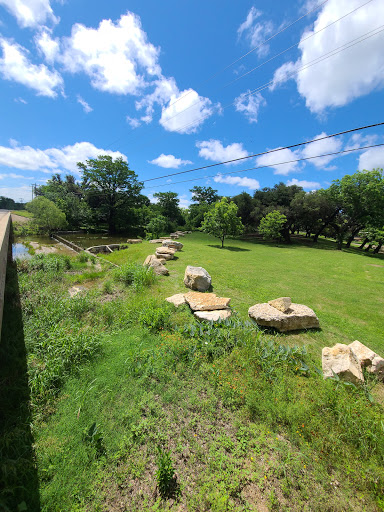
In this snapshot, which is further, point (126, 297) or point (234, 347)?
point (126, 297)

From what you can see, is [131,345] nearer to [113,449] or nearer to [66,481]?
[113,449]

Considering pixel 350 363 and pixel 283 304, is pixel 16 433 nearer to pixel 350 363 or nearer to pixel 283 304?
pixel 350 363

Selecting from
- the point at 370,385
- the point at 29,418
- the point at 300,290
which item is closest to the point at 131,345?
the point at 29,418

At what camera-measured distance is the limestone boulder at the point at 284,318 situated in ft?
14.0

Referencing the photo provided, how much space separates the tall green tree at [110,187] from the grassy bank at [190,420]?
25833 millimetres

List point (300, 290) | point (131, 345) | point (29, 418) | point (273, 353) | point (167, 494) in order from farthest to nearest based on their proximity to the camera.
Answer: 1. point (300, 290)
2. point (131, 345)
3. point (273, 353)
4. point (29, 418)
5. point (167, 494)

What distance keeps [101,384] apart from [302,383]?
10.0 ft

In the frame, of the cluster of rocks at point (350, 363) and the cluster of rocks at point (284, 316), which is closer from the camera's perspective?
the cluster of rocks at point (350, 363)

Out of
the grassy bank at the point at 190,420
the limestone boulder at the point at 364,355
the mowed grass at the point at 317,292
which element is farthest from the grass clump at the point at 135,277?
the limestone boulder at the point at 364,355

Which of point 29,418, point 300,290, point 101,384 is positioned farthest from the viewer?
point 300,290

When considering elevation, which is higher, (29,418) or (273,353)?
(273,353)

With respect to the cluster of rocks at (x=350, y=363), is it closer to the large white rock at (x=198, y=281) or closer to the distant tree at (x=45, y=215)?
the large white rock at (x=198, y=281)

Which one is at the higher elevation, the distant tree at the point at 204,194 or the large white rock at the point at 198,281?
the distant tree at the point at 204,194

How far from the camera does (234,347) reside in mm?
3570
